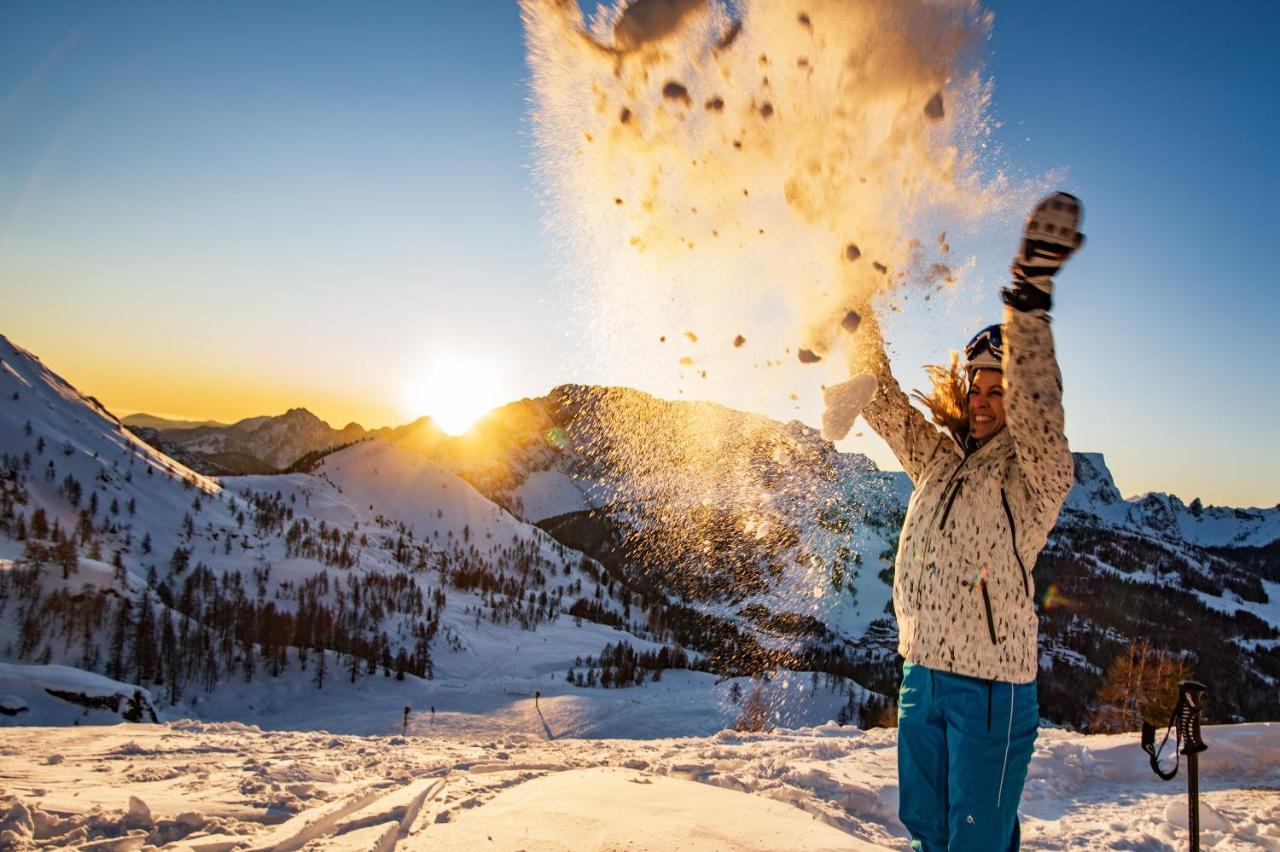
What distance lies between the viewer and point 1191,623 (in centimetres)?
19012

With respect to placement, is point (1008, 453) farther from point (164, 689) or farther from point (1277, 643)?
point (1277, 643)

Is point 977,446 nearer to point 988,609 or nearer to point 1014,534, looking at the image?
point 1014,534

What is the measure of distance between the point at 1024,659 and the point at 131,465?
148397mm

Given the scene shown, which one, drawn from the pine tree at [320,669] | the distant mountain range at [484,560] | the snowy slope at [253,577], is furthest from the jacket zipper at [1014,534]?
the pine tree at [320,669]

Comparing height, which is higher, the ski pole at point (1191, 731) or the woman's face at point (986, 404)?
the woman's face at point (986, 404)

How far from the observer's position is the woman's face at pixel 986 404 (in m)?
3.10

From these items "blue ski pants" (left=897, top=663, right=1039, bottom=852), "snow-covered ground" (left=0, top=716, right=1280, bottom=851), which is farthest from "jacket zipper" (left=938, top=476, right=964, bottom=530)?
"snow-covered ground" (left=0, top=716, right=1280, bottom=851)

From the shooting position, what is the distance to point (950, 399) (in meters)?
3.54

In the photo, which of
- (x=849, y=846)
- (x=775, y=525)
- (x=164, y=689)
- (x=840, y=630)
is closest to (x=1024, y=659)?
(x=849, y=846)

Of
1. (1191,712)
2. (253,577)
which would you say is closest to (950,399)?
(1191,712)

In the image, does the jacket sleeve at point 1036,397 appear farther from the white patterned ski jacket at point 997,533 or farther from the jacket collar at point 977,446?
the jacket collar at point 977,446

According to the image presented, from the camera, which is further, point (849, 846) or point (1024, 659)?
point (849, 846)

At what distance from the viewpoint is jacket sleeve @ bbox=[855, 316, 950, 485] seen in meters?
3.59

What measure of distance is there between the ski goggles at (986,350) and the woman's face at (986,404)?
4 cm
